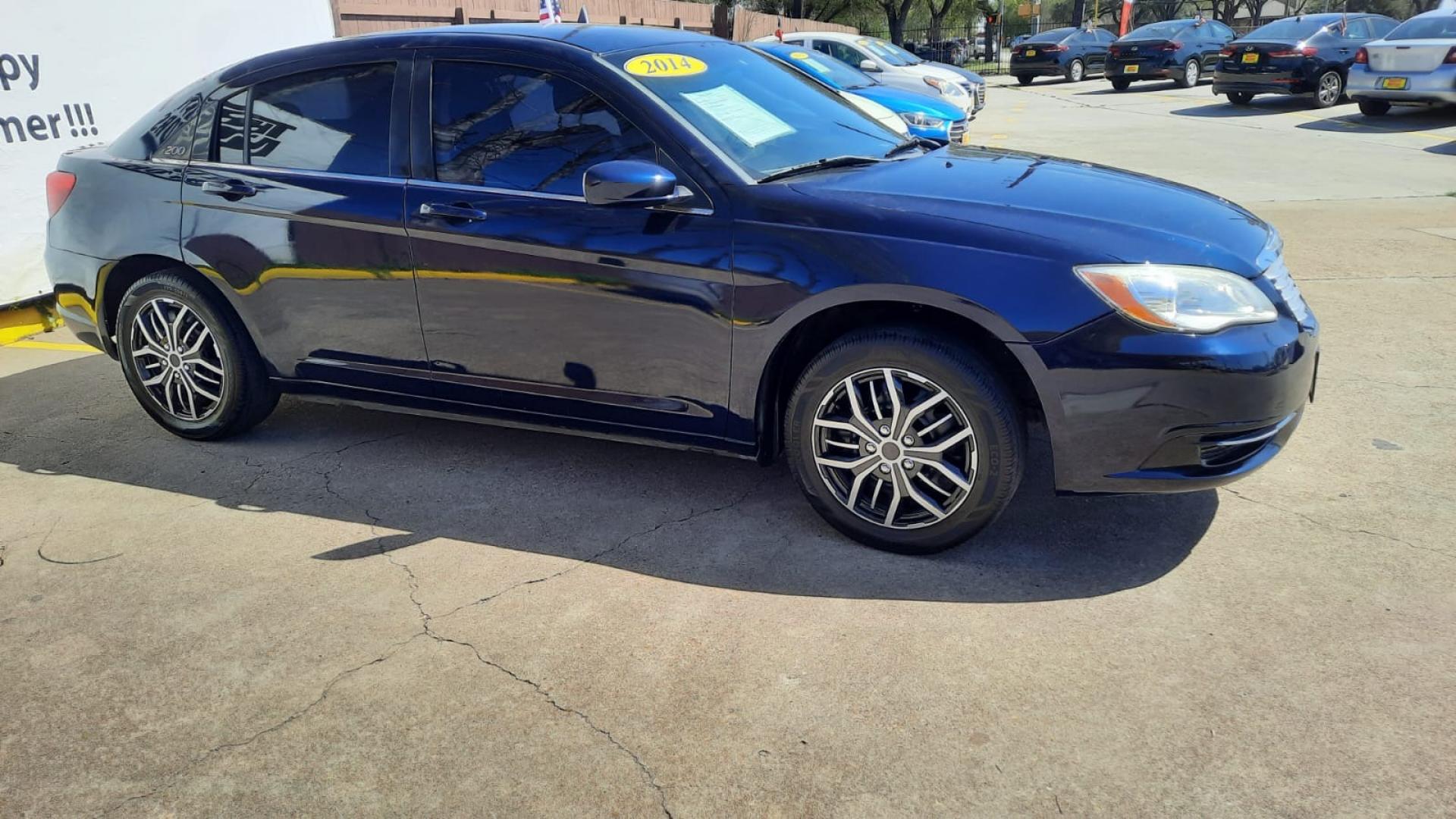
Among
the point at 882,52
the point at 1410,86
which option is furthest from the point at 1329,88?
the point at 882,52

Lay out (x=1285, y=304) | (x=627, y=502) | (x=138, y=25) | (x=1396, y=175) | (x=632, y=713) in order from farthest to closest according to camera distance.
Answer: (x=1396, y=175) → (x=138, y=25) → (x=627, y=502) → (x=1285, y=304) → (x=632, y=713)

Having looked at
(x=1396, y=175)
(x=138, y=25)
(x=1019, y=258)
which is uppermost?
(x=138, y=25)

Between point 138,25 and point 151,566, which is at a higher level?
point 138,25

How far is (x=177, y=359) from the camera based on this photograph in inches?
187

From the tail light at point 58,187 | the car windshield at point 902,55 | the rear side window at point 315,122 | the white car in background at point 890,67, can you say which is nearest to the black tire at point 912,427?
the rear side window at point 315,122

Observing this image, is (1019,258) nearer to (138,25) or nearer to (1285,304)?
(1285,304)

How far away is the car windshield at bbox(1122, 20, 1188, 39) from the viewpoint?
24.9m

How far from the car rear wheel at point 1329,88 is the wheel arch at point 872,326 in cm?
1828

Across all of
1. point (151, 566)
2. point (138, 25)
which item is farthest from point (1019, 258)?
point (138, 25)

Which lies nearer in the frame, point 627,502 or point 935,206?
point 935,206

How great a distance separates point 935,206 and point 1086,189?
0.63 metres

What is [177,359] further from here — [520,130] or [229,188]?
[520,130]

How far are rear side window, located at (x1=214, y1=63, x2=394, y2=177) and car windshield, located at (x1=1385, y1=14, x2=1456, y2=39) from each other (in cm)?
1635

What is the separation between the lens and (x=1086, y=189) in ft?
12.2
